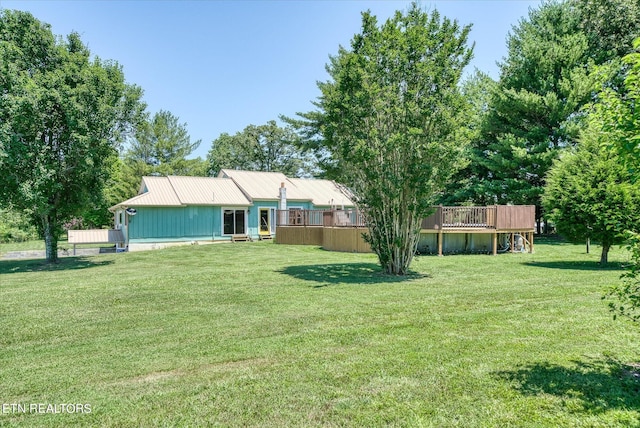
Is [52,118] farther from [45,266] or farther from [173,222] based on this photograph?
[173,222]

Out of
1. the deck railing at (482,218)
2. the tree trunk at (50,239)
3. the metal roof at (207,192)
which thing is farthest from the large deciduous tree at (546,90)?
the tree trunk at (50,239)

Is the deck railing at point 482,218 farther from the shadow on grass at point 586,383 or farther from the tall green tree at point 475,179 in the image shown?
the shadow on grass at point 586,383

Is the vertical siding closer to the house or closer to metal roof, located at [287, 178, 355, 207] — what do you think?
the house

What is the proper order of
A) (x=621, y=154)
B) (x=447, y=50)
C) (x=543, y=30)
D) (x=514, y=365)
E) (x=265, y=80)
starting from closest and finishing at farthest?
(x=621, y=154) < (x=514, y=365) < (x=447, y=50) < (x=265, y=80) < (x=543, y=30)

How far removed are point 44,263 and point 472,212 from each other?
16128 mm

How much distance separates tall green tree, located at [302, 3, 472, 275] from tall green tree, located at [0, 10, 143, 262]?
8.52 m

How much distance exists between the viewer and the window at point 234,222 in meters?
23.8

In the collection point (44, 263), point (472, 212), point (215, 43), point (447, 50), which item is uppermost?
point (215, 43)

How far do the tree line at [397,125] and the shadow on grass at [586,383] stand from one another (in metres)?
1.38

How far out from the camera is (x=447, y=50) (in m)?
9.18

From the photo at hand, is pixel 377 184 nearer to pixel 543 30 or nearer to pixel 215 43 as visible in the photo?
pixel 215 43

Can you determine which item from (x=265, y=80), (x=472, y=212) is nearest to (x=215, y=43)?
(x=265, y=80)

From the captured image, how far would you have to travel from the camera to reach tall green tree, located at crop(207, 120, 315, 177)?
153ft

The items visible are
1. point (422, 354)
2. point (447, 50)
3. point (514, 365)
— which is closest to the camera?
point (514, 365)
